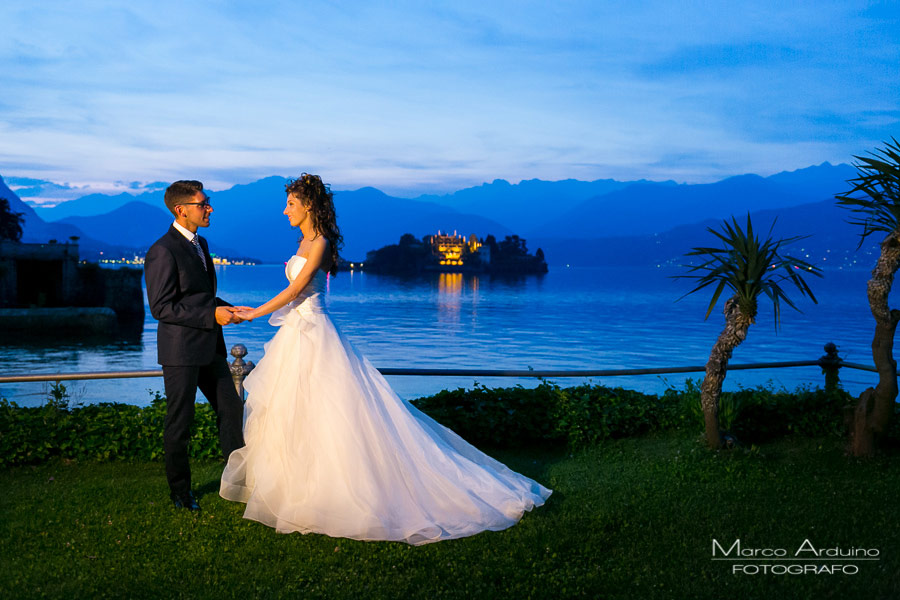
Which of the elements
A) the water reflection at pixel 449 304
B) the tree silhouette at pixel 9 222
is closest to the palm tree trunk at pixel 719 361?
the water reflection at pixel 449 304

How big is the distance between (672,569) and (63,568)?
3.57m

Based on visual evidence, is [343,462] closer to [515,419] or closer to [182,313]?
[182,313]

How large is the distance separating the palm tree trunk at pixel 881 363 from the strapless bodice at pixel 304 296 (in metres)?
4.51

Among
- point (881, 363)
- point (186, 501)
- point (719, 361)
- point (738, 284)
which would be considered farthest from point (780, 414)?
point (186, 501)

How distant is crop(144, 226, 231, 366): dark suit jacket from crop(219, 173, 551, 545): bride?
11.4 inches

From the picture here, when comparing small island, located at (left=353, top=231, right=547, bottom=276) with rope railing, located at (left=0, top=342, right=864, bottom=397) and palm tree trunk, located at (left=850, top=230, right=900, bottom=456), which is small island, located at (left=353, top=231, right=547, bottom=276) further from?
palm tree trunk, located at (left=850, top=230, right=900, bottom=456)

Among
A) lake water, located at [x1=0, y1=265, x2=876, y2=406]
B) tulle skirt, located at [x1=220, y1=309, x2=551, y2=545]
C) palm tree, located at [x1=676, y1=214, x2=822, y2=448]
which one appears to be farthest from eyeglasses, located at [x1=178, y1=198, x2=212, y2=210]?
lake water, located at [x1=0, y1=265, x2=876, y2=406]

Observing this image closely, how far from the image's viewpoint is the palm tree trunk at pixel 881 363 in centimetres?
646

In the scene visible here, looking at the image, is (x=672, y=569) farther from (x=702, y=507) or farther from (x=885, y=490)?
(x=885, y=490)

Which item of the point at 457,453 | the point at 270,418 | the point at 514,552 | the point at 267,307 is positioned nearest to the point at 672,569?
the point at 514,552

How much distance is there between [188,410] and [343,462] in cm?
132

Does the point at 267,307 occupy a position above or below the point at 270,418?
above

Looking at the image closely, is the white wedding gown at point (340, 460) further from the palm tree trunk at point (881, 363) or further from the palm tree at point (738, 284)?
the palm tree trunk at point (881, 363)

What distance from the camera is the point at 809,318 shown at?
6812cm
